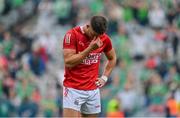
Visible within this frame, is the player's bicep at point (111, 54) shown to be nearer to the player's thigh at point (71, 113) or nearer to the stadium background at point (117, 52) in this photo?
the player's thigh at point (71, 113)

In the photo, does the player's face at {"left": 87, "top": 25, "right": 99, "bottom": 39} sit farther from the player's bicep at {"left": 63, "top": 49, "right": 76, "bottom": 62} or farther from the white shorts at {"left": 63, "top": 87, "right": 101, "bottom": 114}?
the white shorts at {"left": 63, "top": 87, "right": 101, "bottom": 114}

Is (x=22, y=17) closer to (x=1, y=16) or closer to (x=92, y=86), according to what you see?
(x=1, y=16)

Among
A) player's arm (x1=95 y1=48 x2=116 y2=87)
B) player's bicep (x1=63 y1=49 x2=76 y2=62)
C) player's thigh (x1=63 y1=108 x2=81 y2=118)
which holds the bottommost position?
player's thigh (x1=63 y1=108 x2=81 y2=118)

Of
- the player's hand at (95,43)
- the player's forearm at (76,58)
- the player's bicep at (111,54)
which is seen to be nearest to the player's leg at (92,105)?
the player's bicep at (111,54)

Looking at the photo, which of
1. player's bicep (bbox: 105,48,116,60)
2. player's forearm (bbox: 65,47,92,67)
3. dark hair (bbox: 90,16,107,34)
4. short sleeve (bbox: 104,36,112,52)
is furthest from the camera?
player's bicep (bbox: 105,48,116,60)

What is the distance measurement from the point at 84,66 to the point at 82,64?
0.05 metres

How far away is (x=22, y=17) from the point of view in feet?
70.3

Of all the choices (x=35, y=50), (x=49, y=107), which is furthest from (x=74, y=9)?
(x=49, y=107)

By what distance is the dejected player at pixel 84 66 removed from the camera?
10219 mm

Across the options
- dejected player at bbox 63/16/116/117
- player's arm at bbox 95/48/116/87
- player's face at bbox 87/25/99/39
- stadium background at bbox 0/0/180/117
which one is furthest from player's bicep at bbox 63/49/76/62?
stadium background at bbox 0/0/180/117

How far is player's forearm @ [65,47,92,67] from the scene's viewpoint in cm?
1013

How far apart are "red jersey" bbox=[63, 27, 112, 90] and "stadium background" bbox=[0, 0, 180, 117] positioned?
22.4 feet

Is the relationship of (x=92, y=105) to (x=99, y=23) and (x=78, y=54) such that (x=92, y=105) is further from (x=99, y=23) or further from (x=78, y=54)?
(x=99, y=23)

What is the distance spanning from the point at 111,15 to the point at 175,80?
2757 millimetres
